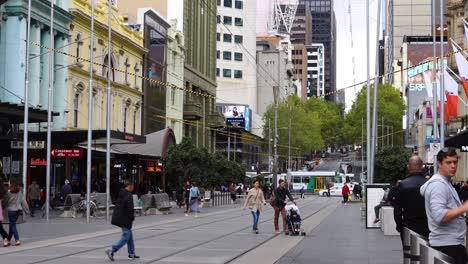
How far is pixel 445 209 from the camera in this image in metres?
7.24

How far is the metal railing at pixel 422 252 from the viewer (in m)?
6.16

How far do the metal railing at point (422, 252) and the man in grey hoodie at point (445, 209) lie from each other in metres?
0.17

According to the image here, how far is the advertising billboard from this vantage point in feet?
342

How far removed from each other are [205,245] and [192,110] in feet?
173

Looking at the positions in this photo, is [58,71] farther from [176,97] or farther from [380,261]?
[380,261]

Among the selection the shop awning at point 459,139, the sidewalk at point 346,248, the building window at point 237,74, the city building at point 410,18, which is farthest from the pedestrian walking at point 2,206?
the city building at point 410,18

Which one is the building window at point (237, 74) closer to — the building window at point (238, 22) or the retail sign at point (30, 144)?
the building window at point (238, 22)

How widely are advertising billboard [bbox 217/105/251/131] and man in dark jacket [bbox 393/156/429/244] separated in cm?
9198

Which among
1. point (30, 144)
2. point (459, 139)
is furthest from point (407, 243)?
point (30, 144)

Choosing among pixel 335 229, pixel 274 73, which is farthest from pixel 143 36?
pixel 274 73

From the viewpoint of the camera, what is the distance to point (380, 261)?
642 inches

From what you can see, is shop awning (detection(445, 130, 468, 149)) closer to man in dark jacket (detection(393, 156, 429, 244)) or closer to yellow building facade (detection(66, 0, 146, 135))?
man in dark jacket (detection(393, 156, 429, 244))

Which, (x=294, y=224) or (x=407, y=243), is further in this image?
(x=294, y=224)

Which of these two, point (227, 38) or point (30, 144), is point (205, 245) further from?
point (227, 38)
